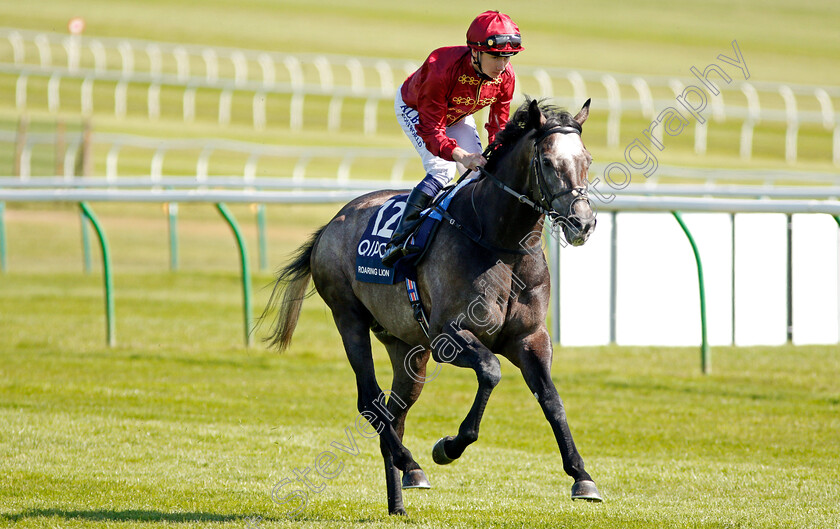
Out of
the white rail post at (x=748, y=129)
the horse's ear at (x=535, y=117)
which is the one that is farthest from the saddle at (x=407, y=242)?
the white rail post at (x=748, y=129)

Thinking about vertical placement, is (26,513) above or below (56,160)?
below

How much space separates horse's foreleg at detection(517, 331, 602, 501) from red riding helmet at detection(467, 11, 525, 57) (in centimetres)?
124

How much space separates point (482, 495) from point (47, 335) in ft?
18.5

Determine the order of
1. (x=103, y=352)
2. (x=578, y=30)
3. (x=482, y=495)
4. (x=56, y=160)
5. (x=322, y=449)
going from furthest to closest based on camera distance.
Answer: (x=578, y=30), (x=56, y=160), (x=103, y=352), (x=322, y=449), (x=482, y=495)

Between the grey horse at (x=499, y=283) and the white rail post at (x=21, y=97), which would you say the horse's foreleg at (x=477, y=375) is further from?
the white rail post at (x=21, y=97)

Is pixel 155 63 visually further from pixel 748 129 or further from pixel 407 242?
pixel 407 242

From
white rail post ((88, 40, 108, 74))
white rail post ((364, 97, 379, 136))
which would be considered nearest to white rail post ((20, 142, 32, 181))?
white rail post ((364, 97, 379, 136))

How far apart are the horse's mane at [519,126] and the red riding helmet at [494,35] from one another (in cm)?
24

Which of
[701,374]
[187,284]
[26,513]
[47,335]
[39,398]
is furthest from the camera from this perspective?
[187,284]

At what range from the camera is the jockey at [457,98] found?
450 cm

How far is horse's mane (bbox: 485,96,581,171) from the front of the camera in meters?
4.30

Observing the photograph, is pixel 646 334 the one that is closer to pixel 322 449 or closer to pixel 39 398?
pixel 322 449

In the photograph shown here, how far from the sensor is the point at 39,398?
7.04m

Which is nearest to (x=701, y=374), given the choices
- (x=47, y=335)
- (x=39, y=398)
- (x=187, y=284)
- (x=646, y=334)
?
(x=646, y=334)
